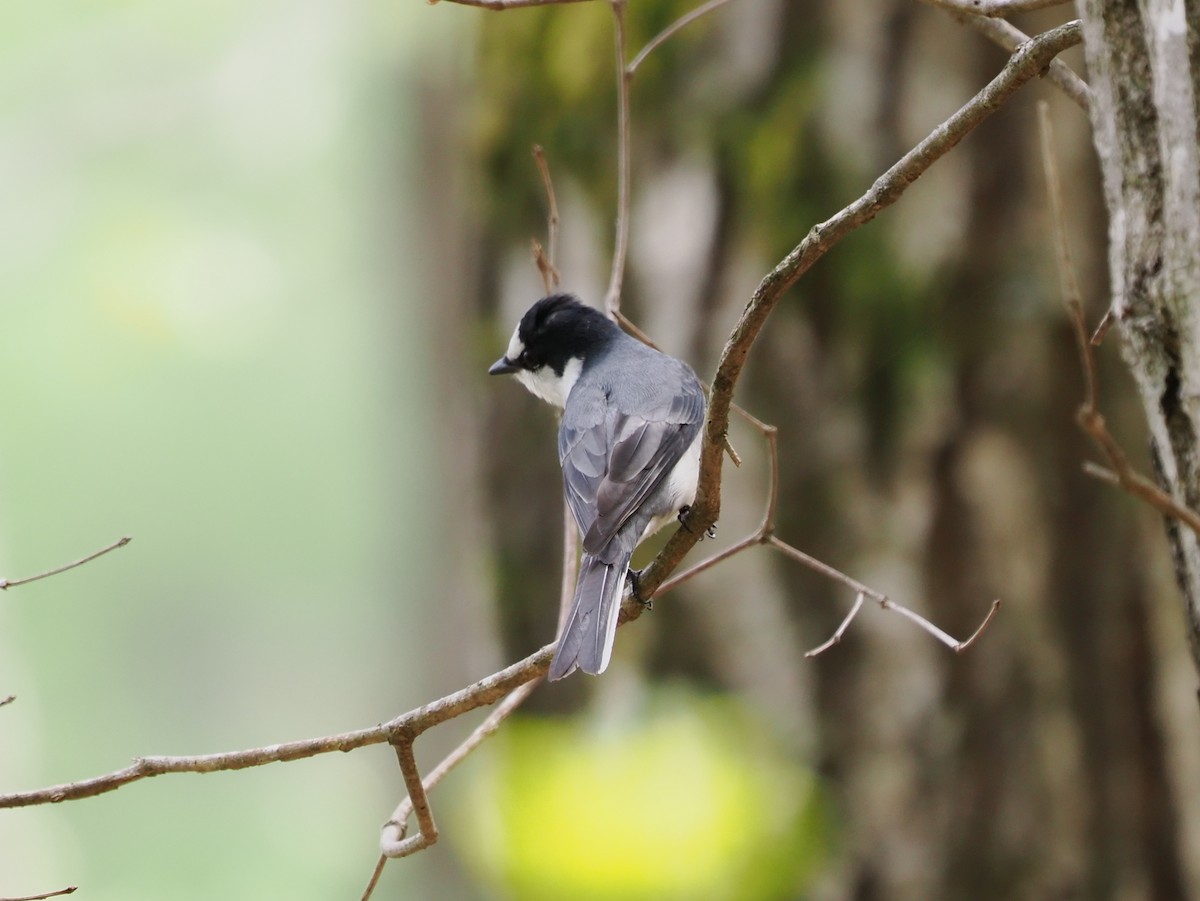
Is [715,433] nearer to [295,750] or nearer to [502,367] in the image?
[295,750]

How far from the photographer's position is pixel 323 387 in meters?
10.0

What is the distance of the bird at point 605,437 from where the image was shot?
224cm

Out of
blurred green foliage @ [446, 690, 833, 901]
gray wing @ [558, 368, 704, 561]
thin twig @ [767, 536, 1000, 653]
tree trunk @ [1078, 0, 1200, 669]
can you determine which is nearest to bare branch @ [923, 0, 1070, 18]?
tree trunk @ [1078, 0, 1200, 669]

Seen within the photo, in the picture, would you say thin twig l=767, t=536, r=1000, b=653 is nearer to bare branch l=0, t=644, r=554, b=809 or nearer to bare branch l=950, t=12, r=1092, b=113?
bare branch l=0, t=644, r=554, b=809

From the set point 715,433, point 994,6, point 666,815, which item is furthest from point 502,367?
point 994,6

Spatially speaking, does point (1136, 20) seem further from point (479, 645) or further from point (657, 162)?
point (479, 645)


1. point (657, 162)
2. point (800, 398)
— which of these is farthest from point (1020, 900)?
point (657, 162)

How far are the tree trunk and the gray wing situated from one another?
54.8 inches

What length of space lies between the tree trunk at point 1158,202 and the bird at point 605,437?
3.15ft

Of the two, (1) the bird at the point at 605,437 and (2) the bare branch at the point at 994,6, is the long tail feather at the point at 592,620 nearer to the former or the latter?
(1) the bird at the point at 605,437

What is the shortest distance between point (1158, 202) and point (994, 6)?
22.3 inches

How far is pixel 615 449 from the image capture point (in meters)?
2.76

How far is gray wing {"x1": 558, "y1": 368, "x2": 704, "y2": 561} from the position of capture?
8.34ft

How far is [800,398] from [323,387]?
7350mm
